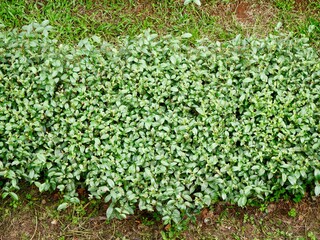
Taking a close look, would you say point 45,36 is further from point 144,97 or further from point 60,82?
point 144,97

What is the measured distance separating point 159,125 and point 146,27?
1524 millimetres

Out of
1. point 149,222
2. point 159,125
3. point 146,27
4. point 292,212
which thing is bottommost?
point 149,222

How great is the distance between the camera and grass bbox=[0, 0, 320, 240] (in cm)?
387

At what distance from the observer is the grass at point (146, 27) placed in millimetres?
3873

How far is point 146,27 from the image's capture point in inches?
189

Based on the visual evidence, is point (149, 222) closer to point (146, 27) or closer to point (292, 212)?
point (292, 212)

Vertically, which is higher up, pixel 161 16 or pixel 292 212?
pixel 161 16

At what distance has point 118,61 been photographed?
12.6ft

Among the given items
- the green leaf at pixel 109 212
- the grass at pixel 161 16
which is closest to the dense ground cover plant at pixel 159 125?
the green leaf at pixel 109 212

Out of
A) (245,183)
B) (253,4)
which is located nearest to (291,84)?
(245,183)

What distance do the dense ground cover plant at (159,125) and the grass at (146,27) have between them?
19 cm

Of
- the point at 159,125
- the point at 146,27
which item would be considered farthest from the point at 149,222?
the point at 146,27

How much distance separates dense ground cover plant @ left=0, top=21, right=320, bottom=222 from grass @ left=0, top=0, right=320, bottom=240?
0.19 meters

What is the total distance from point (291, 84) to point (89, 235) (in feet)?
6.47
